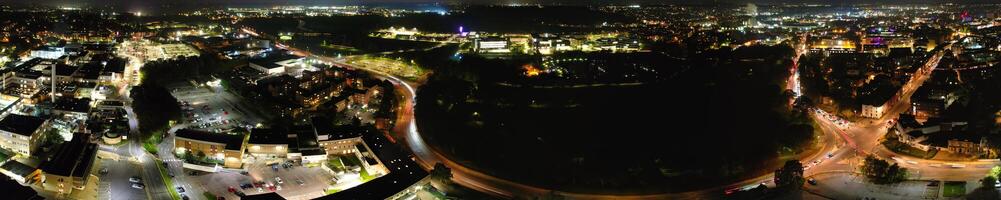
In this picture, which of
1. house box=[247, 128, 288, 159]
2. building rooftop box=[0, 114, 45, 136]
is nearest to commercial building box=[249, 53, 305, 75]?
building rooftop box=[0, 114, 45, 136]

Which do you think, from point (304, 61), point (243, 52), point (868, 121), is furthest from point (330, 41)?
point (868, 121)

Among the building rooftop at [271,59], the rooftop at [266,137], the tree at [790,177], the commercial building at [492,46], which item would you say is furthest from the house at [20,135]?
the commercial building at [492,46]

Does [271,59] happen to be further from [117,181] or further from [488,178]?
[488,178]

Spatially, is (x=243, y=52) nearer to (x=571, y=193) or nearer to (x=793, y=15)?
(x=571, y=193)

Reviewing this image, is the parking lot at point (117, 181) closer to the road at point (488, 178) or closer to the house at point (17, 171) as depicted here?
the house at point (17, 171)

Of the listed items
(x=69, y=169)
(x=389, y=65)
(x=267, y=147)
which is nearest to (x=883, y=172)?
(x=267, y=147)

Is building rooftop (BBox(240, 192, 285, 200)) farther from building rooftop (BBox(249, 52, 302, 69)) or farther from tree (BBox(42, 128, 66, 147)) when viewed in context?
building rooftop (BBox(249, 52, 302, 69))
